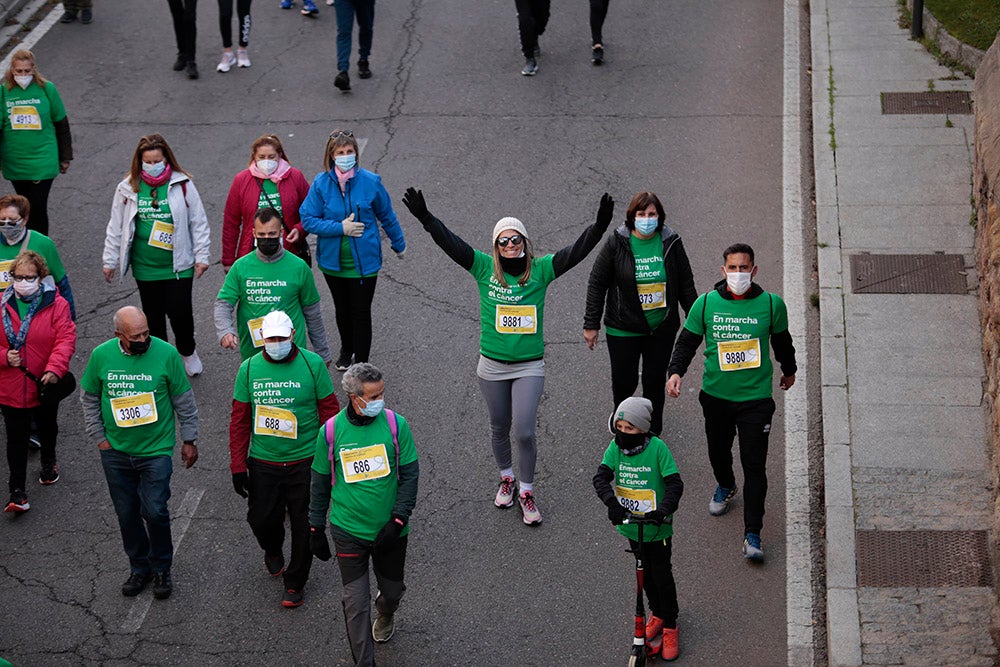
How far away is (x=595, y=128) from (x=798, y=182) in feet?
7.67

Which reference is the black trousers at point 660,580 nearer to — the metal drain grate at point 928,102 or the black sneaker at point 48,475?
the black sneaker at point 48,475

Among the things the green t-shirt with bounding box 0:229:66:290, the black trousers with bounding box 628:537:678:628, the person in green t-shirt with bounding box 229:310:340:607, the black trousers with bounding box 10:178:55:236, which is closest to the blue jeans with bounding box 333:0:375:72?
the black trousers with bounding box 10:178:55:236

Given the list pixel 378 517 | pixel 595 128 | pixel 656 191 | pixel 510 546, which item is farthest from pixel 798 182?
pixel 378 517

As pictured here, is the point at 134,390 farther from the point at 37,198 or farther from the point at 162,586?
the point at 37,198

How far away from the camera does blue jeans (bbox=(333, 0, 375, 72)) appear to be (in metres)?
15.1

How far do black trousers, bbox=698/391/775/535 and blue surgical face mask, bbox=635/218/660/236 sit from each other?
1143 mm

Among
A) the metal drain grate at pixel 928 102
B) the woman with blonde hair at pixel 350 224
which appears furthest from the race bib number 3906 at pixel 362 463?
the metal drain grate at pixel 928 102

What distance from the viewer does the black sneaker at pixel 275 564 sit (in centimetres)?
878

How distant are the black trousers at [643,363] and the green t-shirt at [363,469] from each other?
7.54 ft

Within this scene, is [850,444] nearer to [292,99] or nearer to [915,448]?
[915,448]

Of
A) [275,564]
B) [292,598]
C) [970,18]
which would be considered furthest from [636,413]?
[970,18]

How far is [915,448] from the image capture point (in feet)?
31.2

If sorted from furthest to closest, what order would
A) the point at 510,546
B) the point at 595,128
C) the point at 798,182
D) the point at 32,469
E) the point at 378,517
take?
the point at 595,128 < the point at 798,182 < the point at 32,469 < the point at 510,546 < the point at 378,517

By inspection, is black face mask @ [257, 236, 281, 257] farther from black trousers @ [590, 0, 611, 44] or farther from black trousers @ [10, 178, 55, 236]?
black trousers @ [590, 0, 611, 44]
